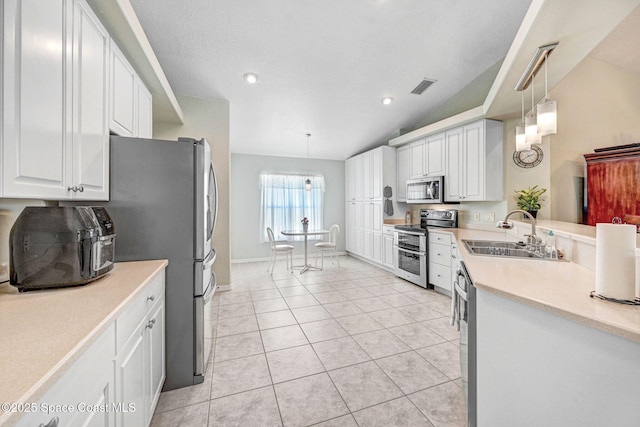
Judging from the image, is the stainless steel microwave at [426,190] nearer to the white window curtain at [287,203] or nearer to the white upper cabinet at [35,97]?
the white window curtain at [287,203]

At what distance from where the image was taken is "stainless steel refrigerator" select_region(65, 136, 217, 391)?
1.71 metres

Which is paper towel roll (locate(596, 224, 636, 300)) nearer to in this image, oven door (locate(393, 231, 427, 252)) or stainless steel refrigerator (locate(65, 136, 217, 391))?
stainless steel refrigerator (locate(65, 136, 217, 391))

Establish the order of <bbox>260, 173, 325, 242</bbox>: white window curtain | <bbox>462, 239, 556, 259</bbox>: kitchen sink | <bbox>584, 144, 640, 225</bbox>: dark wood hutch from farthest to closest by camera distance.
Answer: <bbox>260, 173, 325, 242</bbox>: white window curtain, <bbox>584, 144, 640, 225</bbox>: dark wood hutch, <bbox>462, 239, 556, 259</bbox>: kitchen sink

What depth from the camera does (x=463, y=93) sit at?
3.97m

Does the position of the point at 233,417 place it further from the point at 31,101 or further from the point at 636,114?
the point at 636,114

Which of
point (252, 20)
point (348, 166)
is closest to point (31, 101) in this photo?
point (252, 20)

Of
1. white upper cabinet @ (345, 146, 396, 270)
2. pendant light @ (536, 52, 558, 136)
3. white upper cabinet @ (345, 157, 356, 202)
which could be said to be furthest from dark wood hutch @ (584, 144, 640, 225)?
white upper cabinet @ (345, 157, 356, 202)

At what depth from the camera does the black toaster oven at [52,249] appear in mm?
1127

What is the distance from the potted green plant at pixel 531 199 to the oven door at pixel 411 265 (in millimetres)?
1374

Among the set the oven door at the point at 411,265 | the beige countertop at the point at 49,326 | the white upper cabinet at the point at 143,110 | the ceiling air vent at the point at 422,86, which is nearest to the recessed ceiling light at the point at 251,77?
the white upper cabinet at the point at 143,110

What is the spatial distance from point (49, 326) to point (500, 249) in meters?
2.83

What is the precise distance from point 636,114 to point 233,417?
18.5ft

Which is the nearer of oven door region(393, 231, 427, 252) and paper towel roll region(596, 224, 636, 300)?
paper towel roll region(596, 224, 636, 300)

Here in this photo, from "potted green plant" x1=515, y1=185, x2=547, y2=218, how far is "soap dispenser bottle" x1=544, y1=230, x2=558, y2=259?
1511 mm
